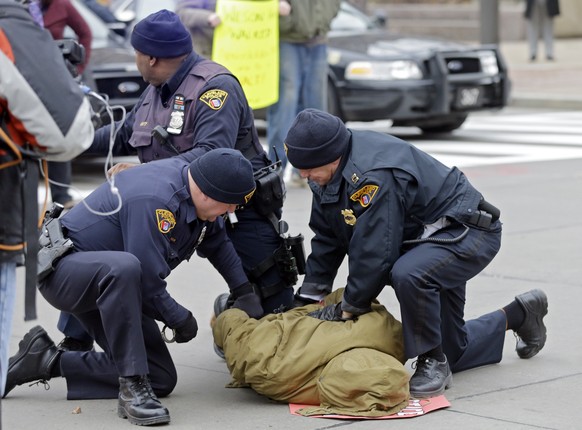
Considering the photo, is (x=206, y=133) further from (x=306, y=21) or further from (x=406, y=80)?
(x=406, y=80)

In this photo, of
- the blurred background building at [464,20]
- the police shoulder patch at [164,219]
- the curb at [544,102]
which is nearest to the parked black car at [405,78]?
the curb at [544,102]

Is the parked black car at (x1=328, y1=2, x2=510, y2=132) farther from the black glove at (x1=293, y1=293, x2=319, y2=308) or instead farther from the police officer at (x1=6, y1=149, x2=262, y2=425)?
the police officer at (x1=6, y1=149, x2=262, y2=425)

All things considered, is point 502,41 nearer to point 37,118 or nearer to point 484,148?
point 484,148

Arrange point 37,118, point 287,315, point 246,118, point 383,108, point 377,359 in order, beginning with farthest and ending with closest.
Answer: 1. point 383,108
2. point 246,118
3. point 287,315
4. point 377,359
5. point 37,118

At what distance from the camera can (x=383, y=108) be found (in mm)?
11766

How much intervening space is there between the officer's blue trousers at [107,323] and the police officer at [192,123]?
399 millimetres

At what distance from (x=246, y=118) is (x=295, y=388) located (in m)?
1.37

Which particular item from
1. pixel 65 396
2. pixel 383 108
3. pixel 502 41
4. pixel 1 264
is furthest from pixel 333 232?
pixel 502 41

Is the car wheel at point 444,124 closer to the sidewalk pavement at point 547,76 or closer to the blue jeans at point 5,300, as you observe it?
the sidewalk pavement at point 547,76

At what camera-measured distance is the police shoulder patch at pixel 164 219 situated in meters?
4.55

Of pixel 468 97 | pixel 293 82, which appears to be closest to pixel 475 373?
pixel 293 82

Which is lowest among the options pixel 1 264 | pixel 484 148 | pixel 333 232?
pixel 484 148

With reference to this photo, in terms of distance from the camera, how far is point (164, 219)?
4.56 metres

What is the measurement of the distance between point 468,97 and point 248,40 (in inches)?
146
